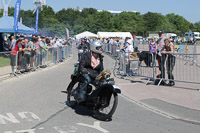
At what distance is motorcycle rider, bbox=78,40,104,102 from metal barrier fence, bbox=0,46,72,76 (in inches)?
282

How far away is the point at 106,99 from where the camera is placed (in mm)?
6410

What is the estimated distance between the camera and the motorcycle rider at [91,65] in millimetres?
6738

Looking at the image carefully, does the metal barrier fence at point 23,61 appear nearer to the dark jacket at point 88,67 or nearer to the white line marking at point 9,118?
the white line marking at point 9,118

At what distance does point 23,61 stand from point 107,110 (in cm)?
927

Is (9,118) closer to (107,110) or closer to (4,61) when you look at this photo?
(107,110)

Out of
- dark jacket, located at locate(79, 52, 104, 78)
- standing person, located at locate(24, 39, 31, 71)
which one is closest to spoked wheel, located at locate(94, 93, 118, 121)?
dark jacket, located at locate(79, 52, 104, 78)

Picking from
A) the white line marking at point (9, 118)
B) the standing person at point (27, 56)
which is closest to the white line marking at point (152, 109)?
the white line marking at point (9, 118)

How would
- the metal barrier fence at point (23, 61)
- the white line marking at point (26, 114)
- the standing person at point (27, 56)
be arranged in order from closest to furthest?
the white line marking at point (26, 114)
the metal barrier fence at point (23, 61)
the standing person at point (27, 56)

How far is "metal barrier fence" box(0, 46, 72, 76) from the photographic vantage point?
1343 centimetres

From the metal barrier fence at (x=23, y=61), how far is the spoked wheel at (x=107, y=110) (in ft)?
25.1

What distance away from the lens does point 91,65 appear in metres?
6.91

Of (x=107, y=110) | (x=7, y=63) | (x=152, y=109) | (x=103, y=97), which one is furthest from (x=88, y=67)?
(x=7, y=63)

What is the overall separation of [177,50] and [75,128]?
19959 mm

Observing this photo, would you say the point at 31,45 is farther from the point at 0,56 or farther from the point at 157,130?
the point at 157,130
